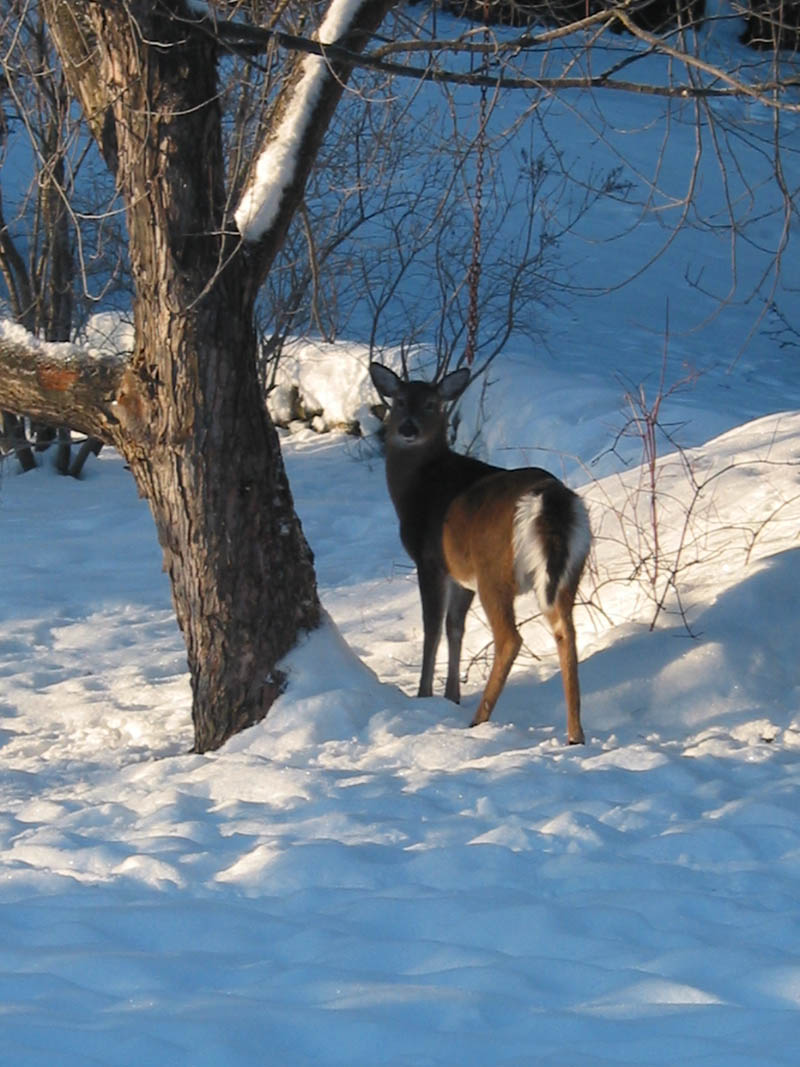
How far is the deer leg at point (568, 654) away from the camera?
5441 millimetres

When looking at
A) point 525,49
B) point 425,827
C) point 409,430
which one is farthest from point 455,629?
point 525,49

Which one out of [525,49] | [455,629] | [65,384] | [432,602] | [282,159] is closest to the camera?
[525,49]

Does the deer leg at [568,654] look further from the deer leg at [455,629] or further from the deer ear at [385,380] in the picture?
the deer ear at [385,380]

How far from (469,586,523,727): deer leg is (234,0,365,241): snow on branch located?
180cm

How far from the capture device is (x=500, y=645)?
19.0ft

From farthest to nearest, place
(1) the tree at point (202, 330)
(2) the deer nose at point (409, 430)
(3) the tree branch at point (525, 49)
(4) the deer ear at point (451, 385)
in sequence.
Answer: (4) the deer ear at point (451, 385) → (2) the deer nose at point (409, 430) → (1) the tree at point (202, 330) → (3) the tree branch at point (525, 49)

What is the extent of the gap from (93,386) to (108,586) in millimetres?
3563

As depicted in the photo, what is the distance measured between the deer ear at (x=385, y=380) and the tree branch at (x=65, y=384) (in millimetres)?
1718

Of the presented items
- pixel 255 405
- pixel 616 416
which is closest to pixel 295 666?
pixel 255 405

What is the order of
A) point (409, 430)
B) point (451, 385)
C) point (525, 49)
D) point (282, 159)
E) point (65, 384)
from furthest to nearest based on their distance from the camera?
point (451, 385)
point (409, 430)
point (65, 384)
point (282, 159)
point (525, 49)

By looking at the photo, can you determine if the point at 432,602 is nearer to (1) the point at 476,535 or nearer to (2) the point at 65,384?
(1) the point at 476,535

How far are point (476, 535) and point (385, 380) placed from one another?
1.64 metres

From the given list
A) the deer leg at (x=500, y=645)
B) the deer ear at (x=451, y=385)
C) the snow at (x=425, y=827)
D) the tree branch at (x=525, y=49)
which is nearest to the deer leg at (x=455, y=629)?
the snow at (x=425, y=827)

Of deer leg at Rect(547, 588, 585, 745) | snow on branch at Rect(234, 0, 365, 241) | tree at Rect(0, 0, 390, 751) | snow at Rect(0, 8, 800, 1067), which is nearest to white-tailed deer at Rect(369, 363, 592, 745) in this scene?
deer leg at Rect(547, 588, 585, 745)
